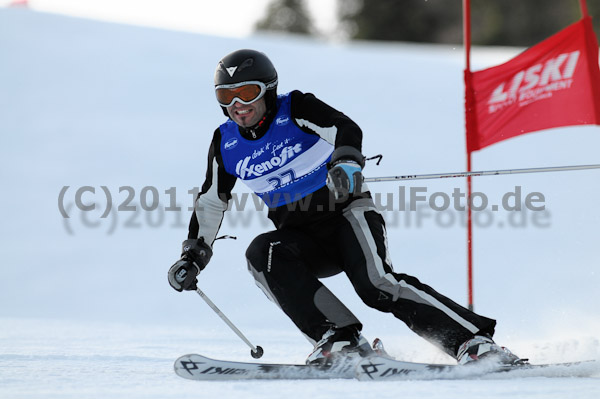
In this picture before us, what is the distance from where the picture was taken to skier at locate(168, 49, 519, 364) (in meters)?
3.44

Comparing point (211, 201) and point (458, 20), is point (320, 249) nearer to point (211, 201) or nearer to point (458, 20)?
point (211, 201)

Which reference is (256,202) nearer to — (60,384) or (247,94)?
(247,94)

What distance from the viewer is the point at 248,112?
12.2 feet

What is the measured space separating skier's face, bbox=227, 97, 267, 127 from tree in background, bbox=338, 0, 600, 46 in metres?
30.2

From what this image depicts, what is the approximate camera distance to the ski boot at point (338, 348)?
3439 mm

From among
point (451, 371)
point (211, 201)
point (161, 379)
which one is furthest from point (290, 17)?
point (451, 371)

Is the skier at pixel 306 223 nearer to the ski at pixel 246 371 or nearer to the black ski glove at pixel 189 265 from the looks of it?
the black ski glove at pixel 189 265

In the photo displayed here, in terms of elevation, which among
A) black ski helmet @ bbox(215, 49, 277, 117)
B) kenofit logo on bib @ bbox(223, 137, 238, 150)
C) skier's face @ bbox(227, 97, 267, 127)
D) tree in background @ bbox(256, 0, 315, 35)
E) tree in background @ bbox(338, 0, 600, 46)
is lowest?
kenofit logo on bib @ bbox(223, 137, 238, 150)

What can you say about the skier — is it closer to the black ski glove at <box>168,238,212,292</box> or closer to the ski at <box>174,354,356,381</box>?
the black ski glove at <box>168,238,212,292</box>

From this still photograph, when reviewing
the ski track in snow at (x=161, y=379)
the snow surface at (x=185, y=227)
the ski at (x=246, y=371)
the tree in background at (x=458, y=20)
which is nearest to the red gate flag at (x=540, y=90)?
the snow surface at (x=185, y=227)

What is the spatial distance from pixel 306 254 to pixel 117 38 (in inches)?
548

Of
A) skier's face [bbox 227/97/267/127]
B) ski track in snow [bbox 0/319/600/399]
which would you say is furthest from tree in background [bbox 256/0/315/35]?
skier's face [bbox 227/97/267/127]

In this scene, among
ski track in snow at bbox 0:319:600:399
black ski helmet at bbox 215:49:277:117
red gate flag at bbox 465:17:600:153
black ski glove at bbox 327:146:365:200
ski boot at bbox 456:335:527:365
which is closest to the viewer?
ski track in snow at bbox 0:319:600:399

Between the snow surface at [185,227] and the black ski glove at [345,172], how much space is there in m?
0.83
